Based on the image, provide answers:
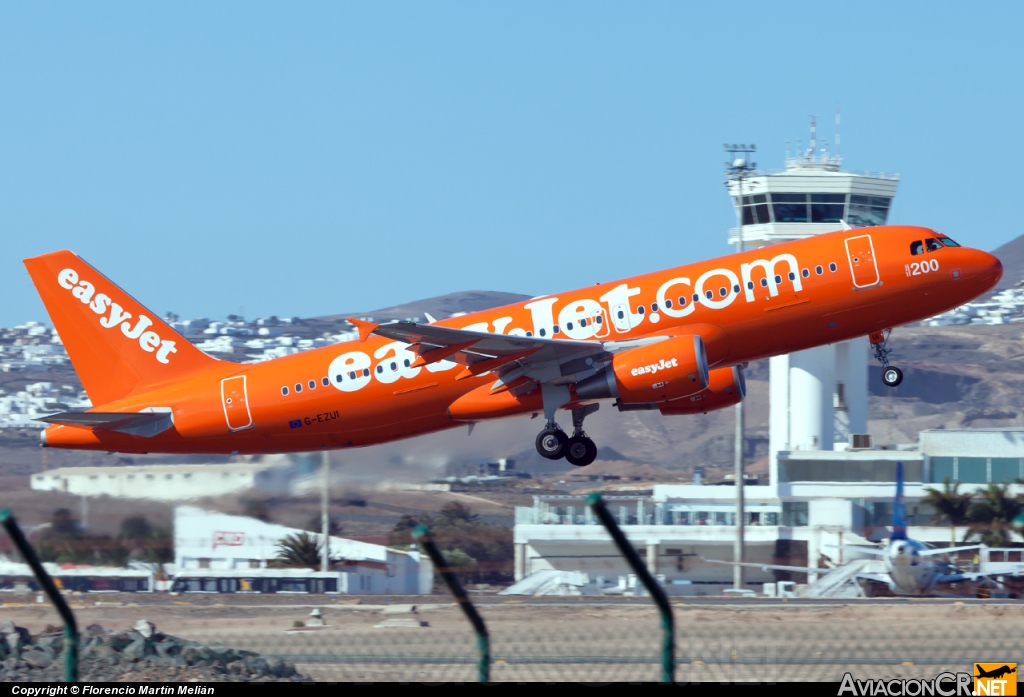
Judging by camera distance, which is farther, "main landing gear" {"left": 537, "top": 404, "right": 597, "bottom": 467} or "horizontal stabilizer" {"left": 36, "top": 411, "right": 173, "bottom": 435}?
"horizontal stabilizer" {"left": 36, "top": 411, "right": 173, "bottom": 435}

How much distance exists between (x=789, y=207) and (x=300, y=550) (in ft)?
193

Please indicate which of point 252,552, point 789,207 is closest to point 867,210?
point 789,207

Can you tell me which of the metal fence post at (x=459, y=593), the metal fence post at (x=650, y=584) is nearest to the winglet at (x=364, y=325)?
the metal fence post at (x=459, y=593)

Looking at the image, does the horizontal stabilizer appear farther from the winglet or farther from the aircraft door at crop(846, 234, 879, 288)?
the aircraft door at crop(846, 234, 879, 288)

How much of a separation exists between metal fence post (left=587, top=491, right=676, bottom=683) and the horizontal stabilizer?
24.2 metres

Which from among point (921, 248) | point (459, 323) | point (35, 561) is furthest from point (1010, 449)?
point (35, 561)

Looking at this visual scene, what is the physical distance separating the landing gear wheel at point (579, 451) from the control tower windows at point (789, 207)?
40.3 meters

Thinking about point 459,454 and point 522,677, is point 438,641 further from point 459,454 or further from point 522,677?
point 459,454

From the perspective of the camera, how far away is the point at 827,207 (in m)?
69.0

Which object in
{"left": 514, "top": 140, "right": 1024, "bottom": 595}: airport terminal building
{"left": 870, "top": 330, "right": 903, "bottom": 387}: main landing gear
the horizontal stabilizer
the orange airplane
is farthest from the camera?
{"left": 514, "top": 140, "right": 1024, "bottom": 595}: airport terminal building

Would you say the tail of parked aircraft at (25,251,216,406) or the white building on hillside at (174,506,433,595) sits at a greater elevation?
the tail of parked aircraft at (25,251,216,406)

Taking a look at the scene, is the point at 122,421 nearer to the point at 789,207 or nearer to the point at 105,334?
the point at 105,334

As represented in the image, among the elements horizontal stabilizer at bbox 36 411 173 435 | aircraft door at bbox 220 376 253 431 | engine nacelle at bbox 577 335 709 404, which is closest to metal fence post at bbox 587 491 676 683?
engine nacelle at bbox 577 335 709 404

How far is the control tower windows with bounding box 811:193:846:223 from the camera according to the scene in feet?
225
